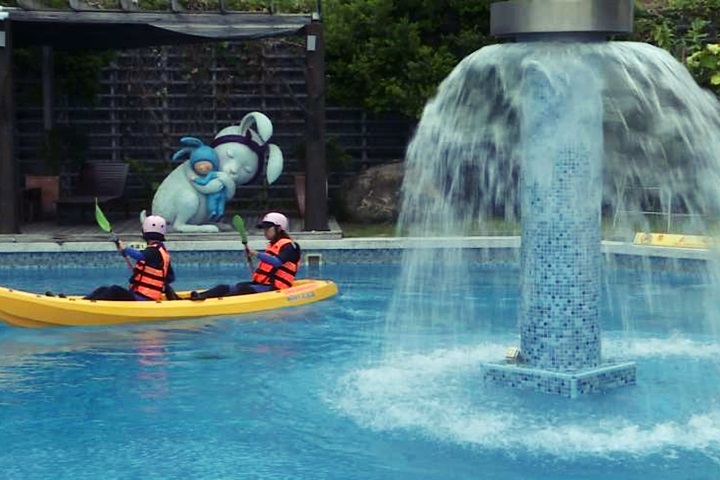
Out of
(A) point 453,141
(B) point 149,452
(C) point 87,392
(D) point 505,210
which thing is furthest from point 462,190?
(B) point 149,452

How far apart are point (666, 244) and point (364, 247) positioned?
359cm

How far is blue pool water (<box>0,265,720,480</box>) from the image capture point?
6.71 m

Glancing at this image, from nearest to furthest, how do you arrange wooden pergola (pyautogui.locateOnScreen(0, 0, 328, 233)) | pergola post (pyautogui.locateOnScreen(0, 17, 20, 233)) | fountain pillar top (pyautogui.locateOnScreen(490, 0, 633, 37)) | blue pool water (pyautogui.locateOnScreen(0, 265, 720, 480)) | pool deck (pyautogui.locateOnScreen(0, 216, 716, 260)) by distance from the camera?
blue pool water (pyautogui.locateOnScreen(0, 265, 720, 480))
fountain pillar top (pyautogui.locateOnScreen(490, 0, 633, 37))
pool deck (pyautogui.locateOnScreen(0, 216, 716, 260))
wooden pergola (pyautogui.locateOnScreen(0, 0, 328, 233))
pergola post (pyautogui.locateOnScreen(0, 17, 20, 233))

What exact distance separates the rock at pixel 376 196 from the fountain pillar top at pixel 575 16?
380 inches

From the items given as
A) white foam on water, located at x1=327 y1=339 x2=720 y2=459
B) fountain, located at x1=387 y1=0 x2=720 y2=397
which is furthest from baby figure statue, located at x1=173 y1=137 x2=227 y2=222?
fountain, located at x1=387 y1=0 x2=720 y2=397

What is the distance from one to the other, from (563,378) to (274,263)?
484 cm

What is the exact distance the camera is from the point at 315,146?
1593cm

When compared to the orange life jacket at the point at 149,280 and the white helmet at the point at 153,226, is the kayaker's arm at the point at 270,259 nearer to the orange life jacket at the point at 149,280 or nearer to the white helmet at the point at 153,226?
the orange life jacket at the point at 149,280

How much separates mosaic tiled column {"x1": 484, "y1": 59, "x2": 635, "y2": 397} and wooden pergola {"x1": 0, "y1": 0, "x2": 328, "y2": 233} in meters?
7.81

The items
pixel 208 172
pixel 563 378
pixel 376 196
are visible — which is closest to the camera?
pixel 563 378

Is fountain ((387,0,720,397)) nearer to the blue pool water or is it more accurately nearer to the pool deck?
the blue pool water

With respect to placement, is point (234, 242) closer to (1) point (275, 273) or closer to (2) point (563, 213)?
(1) point (275, 273)

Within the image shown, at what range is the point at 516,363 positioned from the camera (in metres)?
8.30

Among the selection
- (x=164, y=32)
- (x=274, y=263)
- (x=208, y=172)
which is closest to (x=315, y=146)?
(x=208, y=172)
